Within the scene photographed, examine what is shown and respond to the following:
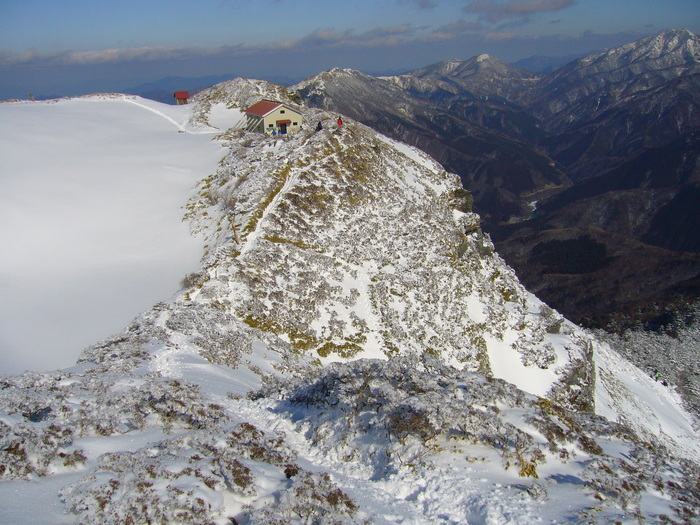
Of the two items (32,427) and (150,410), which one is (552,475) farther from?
(32,427)

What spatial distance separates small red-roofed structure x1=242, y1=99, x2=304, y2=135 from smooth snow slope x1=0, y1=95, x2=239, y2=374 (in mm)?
7247

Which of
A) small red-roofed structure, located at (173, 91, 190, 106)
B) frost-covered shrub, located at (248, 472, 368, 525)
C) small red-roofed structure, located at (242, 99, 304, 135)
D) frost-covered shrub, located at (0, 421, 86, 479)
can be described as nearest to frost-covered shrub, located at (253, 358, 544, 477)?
frost-covered shrub, located at (248, 472, 368, 525)

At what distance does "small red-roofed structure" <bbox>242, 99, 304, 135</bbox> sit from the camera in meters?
57.5

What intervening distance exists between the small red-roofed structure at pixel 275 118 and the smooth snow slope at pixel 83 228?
7.25 m

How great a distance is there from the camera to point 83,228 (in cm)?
3369

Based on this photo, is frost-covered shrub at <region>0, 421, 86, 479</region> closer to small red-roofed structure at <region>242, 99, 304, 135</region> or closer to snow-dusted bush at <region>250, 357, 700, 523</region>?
snow-dusted bush at <region>250, 357, 700, 523</region>

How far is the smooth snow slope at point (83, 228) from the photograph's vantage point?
23.8 metres

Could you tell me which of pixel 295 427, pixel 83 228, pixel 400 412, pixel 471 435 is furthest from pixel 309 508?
pixel 83 228

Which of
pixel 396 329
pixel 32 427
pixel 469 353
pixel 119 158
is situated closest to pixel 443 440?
pixel 32 427

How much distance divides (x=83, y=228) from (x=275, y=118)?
31.9 metres

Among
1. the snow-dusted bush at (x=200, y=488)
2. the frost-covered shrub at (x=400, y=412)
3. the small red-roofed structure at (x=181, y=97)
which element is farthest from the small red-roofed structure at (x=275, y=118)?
the snow-dusted bush at (x=200, y=488)

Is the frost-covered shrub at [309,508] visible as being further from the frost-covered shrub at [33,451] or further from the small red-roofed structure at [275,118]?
the small red-roofed structure at [275,118]

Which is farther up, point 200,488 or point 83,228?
point 83,228

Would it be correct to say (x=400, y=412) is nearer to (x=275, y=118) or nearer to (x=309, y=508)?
(x=309, y=508)
